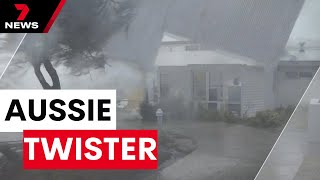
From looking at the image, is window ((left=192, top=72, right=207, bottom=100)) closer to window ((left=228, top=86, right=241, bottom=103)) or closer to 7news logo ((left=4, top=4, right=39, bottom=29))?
window ((left=228, top=86, right=241, bottom=103))

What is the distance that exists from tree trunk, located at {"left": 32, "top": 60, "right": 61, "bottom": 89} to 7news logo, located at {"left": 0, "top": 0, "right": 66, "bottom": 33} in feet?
0.67

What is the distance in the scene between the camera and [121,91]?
228 cm

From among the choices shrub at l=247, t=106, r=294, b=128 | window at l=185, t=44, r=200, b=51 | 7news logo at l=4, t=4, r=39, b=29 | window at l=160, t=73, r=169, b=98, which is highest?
7news logo at l=4, t=4, r=39, b=29

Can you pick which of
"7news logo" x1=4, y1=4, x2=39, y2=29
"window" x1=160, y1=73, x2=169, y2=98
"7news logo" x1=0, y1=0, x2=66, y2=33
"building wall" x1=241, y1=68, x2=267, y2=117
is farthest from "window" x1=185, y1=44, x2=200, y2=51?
"7news logo" x1=4, y1=4, x2=39, y2=29

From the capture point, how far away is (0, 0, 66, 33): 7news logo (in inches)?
89.0

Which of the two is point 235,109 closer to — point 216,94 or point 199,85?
point 216,94

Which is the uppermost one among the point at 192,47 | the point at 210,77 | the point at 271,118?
the point at 192,47

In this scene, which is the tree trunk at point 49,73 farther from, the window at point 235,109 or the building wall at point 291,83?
the building wall at point 291,83

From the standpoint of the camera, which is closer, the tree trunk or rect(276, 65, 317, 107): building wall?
rect(276, 65, 317, 107): building wall

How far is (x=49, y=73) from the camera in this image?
2.29m

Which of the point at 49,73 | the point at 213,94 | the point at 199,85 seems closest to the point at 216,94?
the point at 213,94

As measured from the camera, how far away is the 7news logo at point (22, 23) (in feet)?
7.47

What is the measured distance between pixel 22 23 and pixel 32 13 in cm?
9

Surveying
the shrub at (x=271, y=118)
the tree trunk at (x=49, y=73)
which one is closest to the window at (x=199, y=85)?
the shrub at (x=271, y=118)
